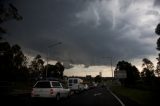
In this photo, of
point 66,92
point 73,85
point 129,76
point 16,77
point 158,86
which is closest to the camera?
point 158,86

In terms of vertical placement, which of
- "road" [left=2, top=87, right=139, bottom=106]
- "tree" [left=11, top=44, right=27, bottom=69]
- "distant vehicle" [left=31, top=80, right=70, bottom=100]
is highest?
"tree" [left=11, top=44, right=27, bottom=69]

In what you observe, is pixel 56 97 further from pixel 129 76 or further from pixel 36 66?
pixel 36 66

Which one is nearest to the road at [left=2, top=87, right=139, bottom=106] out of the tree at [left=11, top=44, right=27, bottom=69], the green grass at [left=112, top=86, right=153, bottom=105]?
the green grass at [left=112, top=86, right=153, bottom=105]

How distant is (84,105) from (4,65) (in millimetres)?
69640

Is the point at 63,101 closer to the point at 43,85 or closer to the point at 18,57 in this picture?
the point at 43,85

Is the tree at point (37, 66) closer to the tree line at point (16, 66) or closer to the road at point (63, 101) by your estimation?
the tree line at point (16, 66)

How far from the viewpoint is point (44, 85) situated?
81.1 feet

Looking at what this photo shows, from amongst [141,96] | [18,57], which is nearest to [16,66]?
[18,57]

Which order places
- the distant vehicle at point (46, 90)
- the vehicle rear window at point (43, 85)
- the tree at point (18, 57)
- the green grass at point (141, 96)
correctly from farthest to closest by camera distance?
the tree at point (18, 57) → the vehicle rear window at point (43, 85) → the distant vehicle at point (46, 90) → the green grass at point (141, 96)

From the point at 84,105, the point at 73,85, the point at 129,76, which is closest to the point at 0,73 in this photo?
the point at 73,85

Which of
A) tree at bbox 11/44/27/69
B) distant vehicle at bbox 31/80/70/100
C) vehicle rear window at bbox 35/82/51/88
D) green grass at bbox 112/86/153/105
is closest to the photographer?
green grass at bbox 112/86/153/105

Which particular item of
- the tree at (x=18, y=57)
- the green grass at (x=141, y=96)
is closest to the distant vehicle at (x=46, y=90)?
the green grass at (x=141, y=96)

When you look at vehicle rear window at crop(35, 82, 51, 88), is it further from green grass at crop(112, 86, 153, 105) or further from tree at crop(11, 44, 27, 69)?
tree at crop(11, 44, 27, 69)

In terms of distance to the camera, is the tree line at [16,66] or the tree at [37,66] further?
the tree at [37,66]
